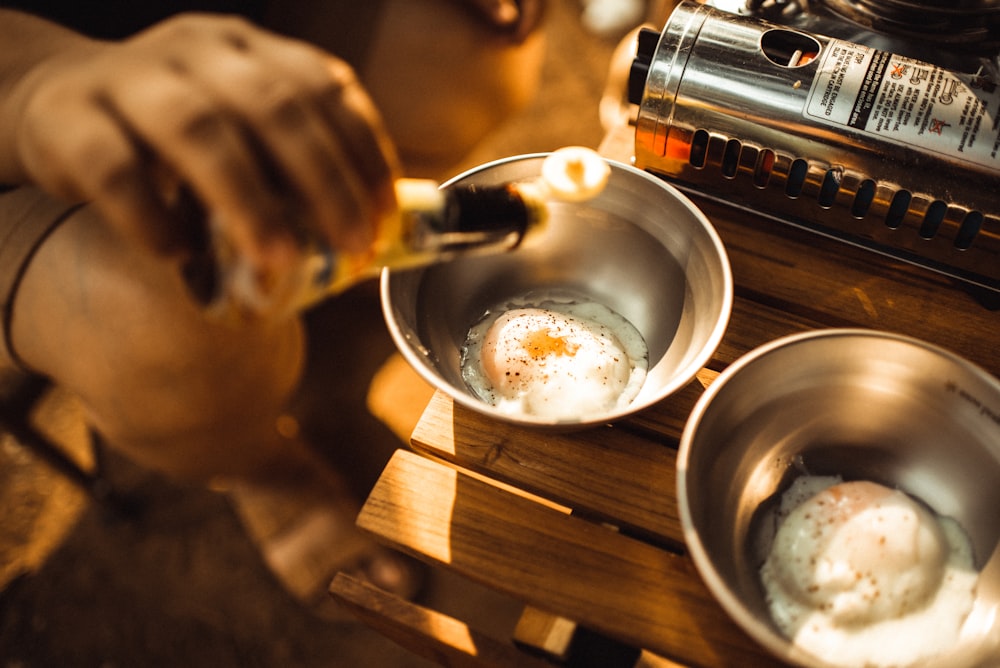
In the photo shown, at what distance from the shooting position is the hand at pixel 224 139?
1.80ft

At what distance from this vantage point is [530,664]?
2.76 feet

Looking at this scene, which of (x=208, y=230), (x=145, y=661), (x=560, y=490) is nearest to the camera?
(x=208, y=230)

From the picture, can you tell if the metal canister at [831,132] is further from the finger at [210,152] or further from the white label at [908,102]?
the finger at [210,152]

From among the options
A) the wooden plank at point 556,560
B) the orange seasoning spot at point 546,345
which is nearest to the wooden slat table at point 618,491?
the wooden plank at point 556,560

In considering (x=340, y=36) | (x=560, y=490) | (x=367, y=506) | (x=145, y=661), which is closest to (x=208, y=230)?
(x=367, y=506)

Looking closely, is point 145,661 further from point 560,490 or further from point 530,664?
point 560,490

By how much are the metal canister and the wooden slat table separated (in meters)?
0.07

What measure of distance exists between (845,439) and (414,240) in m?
0.53

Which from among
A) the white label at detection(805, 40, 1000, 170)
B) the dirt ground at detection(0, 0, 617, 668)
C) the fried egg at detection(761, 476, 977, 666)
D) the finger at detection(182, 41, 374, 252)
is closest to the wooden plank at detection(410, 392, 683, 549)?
the fried egg at detection(761, 476, 977, 666)

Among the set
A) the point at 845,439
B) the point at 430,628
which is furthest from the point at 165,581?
the point at 845,439

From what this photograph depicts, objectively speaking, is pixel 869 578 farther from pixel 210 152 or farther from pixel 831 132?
pixel 210 152

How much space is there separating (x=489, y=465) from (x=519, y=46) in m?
0.97

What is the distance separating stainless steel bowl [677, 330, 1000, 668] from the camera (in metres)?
0.70

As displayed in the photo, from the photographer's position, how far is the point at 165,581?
148cm
